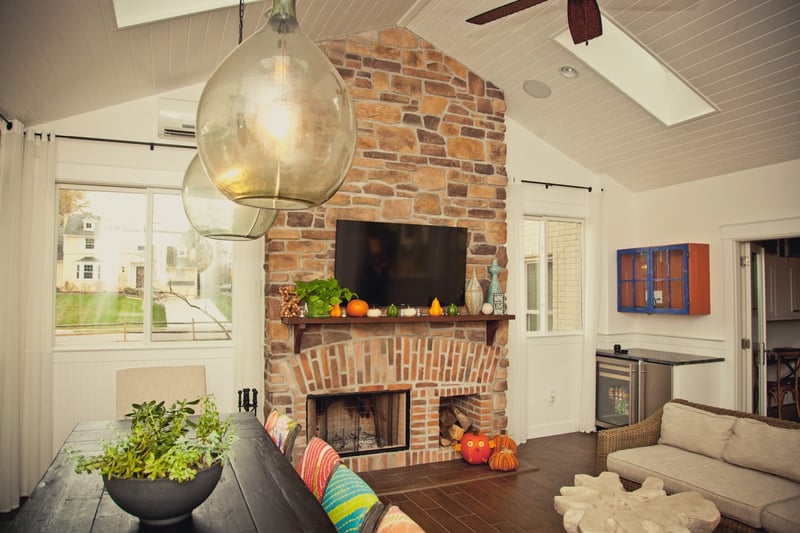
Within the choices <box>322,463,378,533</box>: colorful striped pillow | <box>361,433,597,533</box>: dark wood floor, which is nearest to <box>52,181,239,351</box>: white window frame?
<box>361,433,597,533</box>: dark wood floor

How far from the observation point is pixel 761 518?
9.07ft

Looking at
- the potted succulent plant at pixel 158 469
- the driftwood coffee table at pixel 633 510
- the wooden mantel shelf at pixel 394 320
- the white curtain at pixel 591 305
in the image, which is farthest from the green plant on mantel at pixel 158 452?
the white curtain at pixel 591 305

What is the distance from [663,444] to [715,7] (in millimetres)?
2797

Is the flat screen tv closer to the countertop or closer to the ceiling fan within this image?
the countertop

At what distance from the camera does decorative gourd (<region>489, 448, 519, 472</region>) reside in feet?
14.6

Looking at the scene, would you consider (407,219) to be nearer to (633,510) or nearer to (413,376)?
(413,376)

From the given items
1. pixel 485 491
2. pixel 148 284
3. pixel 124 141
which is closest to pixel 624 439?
pixel 485 491

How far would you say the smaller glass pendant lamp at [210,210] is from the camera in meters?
1.92

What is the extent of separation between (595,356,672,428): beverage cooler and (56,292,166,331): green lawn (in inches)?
166

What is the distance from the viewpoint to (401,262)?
455cm

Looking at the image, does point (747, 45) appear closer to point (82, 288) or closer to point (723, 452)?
point (723, 452)

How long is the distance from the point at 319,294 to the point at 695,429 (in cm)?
268

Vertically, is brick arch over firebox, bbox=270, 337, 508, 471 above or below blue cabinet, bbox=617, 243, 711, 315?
below

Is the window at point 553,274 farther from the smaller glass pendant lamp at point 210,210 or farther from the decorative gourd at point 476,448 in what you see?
the smaller glass pendant lamp at point 210,210
